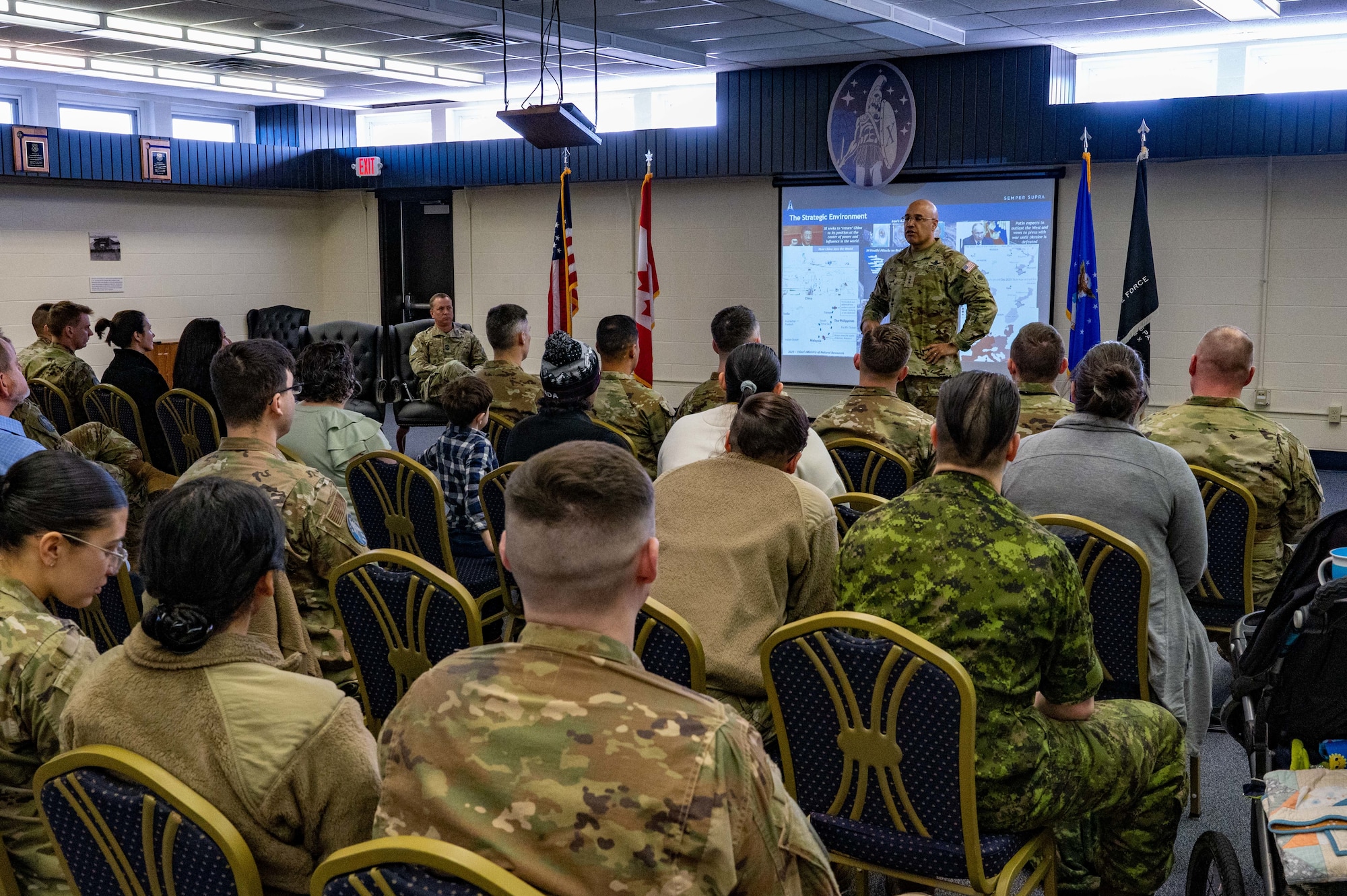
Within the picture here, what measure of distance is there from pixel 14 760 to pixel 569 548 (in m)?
1.05

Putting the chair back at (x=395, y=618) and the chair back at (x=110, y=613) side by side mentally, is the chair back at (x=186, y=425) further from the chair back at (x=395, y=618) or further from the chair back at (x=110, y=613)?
the chair back at (x=395, y=618)

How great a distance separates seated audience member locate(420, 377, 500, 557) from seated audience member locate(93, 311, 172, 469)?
236 cm

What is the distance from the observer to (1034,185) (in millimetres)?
8523

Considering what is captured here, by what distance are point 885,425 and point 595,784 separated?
2.89 meters

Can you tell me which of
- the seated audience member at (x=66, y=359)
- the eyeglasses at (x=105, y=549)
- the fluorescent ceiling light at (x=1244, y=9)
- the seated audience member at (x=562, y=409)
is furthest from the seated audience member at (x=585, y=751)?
the fluorescent ceiling light at (x=1244, y=9)

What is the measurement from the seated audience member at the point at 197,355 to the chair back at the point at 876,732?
4008mm

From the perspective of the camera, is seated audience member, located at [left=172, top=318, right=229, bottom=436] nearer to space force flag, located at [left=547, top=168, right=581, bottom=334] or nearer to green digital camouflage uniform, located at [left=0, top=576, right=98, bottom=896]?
space force flag, located at [left=547, top=168, right=581, bottom=334]

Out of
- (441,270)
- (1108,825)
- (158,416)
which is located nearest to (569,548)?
(1108,825)

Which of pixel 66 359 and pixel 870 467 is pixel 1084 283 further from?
pixel 66 359

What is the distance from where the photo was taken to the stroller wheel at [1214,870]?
2105mm

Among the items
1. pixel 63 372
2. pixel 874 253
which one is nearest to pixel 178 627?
pixel 63 372

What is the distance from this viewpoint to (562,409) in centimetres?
381

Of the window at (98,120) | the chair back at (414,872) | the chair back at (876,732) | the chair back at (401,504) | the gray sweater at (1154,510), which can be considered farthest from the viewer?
the window at (98,120)

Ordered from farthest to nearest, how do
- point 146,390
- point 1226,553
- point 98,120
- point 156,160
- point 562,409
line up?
point 98,120 → point 156,160 → point 146,390 → point 562,409 → point 1226,553
